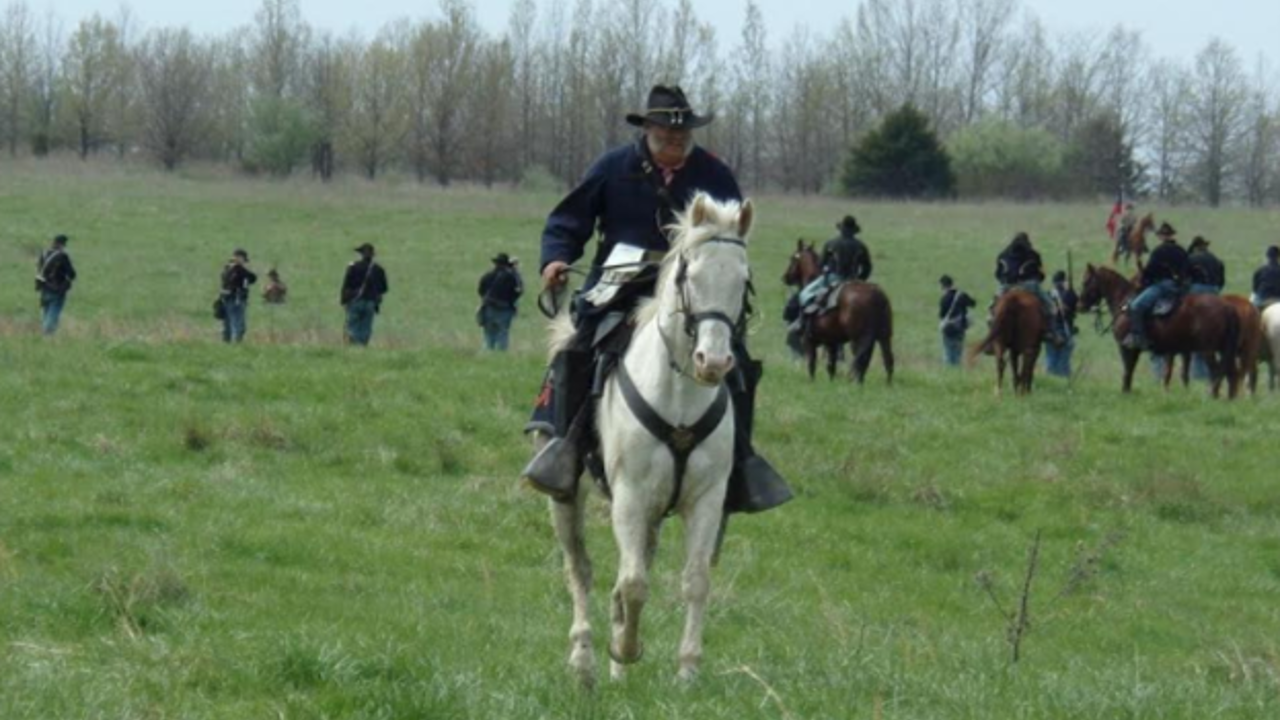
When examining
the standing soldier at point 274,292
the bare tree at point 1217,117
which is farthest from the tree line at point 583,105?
the standing soldier at point 274,292

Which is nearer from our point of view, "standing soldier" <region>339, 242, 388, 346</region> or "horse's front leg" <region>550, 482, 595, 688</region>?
"horse's front leg" <region>550, 482, 595, 688</region>

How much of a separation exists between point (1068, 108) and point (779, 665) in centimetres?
12075

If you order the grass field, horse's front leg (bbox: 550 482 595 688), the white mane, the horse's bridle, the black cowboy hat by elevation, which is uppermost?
the black cowboy hat

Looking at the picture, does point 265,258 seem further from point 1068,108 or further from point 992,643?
point 1068,108

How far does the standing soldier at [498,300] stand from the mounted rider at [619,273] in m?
23.2

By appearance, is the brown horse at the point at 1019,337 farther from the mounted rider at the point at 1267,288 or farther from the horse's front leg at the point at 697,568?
the horse's front leg at the point at 697,568

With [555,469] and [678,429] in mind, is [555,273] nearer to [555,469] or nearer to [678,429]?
[555,469]

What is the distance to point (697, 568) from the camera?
861cm

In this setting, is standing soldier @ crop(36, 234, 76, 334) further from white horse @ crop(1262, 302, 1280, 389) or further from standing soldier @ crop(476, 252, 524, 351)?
white horse @ crop(1262, 302, 1280, 389)

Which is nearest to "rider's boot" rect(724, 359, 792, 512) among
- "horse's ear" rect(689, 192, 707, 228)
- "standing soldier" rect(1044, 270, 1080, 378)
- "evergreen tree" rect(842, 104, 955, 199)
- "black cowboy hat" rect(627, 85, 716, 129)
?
"horse's ear" rect(689, 192, 707, 228)

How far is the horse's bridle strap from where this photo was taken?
852cm

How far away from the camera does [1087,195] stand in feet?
332

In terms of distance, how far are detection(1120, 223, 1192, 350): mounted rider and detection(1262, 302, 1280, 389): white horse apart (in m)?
3.17

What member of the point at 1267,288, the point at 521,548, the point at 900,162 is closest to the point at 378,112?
the point at 900,162
